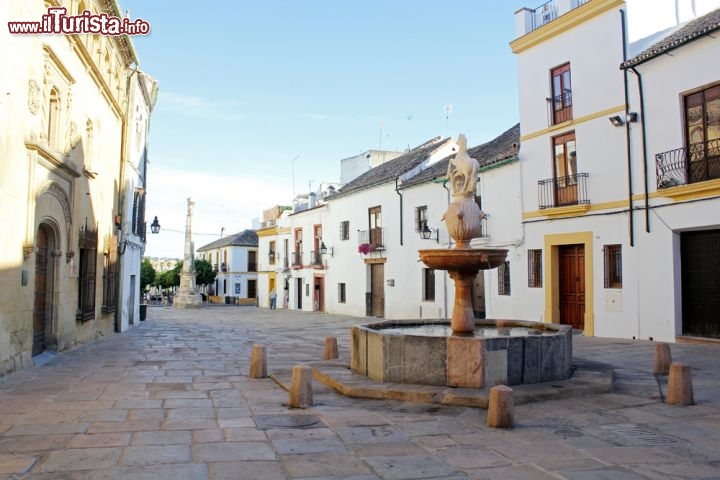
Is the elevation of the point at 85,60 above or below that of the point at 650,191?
above

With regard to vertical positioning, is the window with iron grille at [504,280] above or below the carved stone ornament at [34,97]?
below

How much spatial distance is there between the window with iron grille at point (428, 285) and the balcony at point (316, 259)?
10111mm

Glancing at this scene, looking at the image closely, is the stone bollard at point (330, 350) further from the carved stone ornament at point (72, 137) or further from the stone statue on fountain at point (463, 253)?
the carved stone ornament at point (72, 137)

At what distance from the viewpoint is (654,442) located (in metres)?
5.37

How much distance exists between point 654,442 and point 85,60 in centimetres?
1264

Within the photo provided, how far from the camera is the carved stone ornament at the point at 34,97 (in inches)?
363

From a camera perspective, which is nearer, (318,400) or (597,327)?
(318,400)

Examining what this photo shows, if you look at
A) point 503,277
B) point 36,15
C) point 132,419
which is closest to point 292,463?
point 132,419

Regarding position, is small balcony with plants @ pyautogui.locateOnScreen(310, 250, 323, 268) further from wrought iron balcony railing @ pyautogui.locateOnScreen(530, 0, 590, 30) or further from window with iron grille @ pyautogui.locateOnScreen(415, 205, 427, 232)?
wrought iron balcony railing @ pyautogui.locateOnScreen(530, 0, 590, 30)

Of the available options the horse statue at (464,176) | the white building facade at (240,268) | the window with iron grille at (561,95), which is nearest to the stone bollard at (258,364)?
the horse statue at (464,176)

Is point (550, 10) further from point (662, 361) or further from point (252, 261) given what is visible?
point (252, 261)

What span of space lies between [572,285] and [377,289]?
11709 mm

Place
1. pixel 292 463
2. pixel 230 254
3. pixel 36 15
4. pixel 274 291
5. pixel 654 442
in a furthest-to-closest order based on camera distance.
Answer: pixel 230 254
pixel 274 291
pixel 36 15
pixel 654 442
pixel 292 463

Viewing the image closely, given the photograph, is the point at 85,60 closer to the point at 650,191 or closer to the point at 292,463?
the point at 292,463
